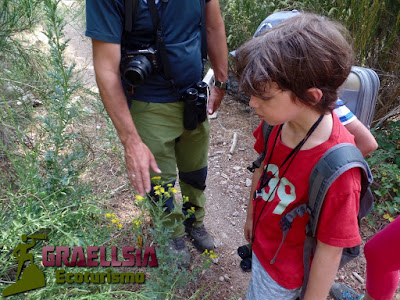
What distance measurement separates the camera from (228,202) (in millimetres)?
3043

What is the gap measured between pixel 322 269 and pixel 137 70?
1199 mm

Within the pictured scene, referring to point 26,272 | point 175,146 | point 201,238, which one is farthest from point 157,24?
point 201,238

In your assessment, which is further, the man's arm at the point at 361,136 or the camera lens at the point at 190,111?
the camera lens at the point at 190,111

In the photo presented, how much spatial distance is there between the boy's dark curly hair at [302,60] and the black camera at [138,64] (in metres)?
0.68

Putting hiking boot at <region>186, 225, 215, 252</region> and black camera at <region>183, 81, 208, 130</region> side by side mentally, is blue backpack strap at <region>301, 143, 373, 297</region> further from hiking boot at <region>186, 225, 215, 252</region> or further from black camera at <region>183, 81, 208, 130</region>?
hiking boot at <region>186, 225, 215, 252</region>

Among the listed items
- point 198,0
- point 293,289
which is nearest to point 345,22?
point 198,0

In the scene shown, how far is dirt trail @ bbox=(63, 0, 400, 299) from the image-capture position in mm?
2314

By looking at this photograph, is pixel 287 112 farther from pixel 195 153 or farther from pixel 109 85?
pixel 195 153

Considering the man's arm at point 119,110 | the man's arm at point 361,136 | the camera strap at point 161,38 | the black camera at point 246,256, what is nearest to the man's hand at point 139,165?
the man's arm at point 119,110

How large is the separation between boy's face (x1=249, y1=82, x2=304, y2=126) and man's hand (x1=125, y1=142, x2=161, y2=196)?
67 cm

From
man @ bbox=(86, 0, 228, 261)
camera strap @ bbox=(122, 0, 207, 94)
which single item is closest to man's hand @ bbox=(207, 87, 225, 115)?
man @ bbox=(86, 0, 228, 261)

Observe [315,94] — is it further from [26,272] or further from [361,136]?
[26,272]

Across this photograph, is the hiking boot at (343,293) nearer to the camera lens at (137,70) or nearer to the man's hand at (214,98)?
the man's hand at (214,98)

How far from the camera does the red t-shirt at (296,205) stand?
1.08m
